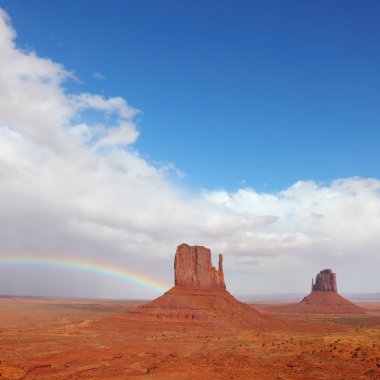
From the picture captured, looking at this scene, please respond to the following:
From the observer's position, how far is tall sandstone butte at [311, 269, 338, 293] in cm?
19112

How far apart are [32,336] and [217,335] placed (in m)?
33.4

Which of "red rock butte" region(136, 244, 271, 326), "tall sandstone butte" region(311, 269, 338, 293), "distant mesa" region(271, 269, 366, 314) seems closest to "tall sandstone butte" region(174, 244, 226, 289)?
"red rock butte" region(136, 244, 271, 326)

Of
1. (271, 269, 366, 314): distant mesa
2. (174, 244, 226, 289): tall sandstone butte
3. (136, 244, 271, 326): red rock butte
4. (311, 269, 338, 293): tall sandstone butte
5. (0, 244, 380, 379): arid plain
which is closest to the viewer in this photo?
(0, 244, 380, 379): arid plain

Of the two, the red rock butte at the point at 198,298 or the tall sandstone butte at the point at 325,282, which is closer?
the red rock butte at the point at 198,298

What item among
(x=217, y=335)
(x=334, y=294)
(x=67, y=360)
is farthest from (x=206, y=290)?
(x=334, y=294)

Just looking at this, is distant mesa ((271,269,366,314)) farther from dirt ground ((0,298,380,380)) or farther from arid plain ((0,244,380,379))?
dirt ground ((0,298,380,380))

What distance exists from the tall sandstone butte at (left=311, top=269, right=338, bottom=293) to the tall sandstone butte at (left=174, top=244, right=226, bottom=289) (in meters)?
105

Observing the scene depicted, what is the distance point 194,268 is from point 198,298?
9128 millimetres

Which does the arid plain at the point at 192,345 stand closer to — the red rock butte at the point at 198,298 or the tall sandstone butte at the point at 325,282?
the red rock butte at the point at 198,298

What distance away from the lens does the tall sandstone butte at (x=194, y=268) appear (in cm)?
10075

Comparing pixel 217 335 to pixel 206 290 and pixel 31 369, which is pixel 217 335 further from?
pixel 31 369

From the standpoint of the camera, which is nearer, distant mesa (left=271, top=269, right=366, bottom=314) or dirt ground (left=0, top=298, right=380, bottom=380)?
dirt ground (left=0, top=298, right=380, bottom=380)

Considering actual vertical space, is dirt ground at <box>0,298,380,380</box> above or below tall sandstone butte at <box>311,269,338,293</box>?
below

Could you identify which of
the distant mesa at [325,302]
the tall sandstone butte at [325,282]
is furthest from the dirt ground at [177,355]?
the tall sandstone butte at [325,282]
